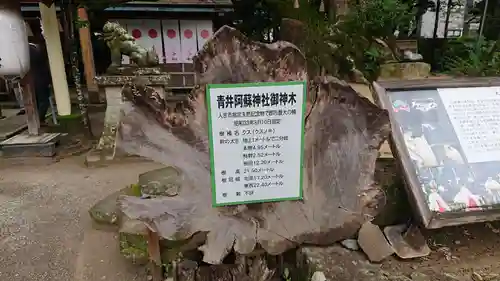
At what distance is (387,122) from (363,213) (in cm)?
52

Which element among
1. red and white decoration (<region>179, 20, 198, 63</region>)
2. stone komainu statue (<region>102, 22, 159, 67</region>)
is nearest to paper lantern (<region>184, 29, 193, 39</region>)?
red and white decoration (<region>179, 20, 198, 63</region>)

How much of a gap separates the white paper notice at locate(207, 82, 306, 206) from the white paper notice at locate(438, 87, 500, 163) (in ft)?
3.63

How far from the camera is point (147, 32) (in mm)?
7695

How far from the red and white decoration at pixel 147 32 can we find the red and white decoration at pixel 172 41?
0.12m

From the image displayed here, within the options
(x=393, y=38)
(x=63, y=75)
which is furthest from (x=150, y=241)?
(x=393, y=38)

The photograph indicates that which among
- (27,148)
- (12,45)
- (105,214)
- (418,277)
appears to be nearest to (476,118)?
(418,277)

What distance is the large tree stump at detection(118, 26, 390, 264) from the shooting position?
1801mm

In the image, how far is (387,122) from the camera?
1.98m

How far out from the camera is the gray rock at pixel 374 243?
214 cm

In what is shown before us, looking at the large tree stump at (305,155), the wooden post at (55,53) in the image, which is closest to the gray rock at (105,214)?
the large tree stump at (305,155)

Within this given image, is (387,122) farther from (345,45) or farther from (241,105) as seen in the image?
(345,45)

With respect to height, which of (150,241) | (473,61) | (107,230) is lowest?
(107,230)

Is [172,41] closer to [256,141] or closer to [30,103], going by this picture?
[30,103]

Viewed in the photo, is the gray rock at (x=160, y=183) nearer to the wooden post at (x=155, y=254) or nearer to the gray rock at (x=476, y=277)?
the wooden post at (x=155, y=254)
